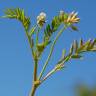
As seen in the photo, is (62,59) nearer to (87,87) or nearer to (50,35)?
(50,35)

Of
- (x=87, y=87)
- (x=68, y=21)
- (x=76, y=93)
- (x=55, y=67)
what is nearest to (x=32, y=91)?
(x=55, y=67)

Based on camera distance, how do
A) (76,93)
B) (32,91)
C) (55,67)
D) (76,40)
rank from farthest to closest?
(76,93)
(76,40)
(55,67)
(32,91)

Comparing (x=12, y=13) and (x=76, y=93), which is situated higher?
(x=12, y=13)

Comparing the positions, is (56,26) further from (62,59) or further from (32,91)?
(32,91)

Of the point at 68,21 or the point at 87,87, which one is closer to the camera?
the point at 68,21

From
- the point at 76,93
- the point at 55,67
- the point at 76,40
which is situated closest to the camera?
the point at 55,67

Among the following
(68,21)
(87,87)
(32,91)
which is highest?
(68,21)

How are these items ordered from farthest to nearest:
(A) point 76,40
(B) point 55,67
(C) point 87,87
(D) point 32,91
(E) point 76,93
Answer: (C) point 87,87 < (E) point 76,93 < (A) point 76,40 < (B) point 55,67 < (D) point 32,91

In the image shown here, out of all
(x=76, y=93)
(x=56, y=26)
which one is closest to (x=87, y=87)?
(x=76, y=93)

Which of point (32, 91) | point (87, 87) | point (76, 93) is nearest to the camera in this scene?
point (32, 91)
